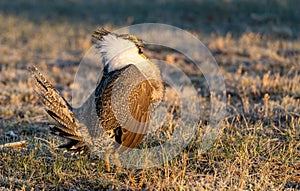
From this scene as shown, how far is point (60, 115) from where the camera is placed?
497cm

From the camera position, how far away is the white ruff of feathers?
5168mm

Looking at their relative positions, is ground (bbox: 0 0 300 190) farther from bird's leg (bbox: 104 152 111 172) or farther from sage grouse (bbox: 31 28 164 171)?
sage grouse (bbox: 31 28 164 171)

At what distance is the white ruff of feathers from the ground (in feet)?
3.62

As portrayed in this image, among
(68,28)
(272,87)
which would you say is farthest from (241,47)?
(68,28)

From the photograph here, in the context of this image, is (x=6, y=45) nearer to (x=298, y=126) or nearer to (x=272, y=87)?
(x=272, y=87)

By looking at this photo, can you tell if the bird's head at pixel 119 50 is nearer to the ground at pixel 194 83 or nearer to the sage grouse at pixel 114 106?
the sage grouse at pixel 114 106

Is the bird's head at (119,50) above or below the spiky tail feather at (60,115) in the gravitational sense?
above

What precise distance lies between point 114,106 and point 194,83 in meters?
4.44

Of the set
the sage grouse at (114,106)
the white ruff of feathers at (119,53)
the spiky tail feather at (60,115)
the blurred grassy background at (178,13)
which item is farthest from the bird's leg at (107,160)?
the blurred grassy background at (178,13)

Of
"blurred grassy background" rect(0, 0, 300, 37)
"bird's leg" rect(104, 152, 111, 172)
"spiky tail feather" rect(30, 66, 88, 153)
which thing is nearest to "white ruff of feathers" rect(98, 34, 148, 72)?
"spiky tail feather" rect(30, 66, 88, 153)

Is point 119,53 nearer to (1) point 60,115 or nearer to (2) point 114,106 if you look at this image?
(2) point 114,106

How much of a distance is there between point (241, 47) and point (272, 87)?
339 cm

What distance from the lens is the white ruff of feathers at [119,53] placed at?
517 centimetres

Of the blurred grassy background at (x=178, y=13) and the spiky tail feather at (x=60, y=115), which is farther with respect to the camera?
the blurred grassy background at (x=178, y=13)
